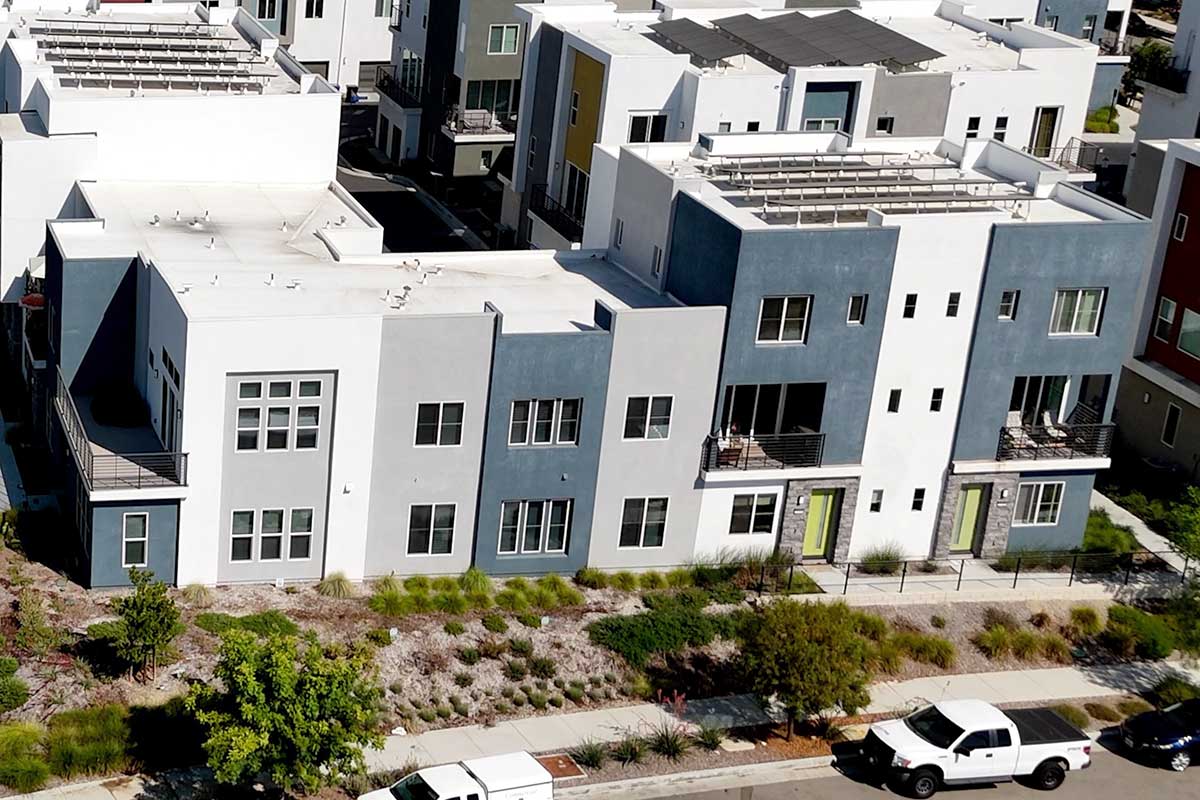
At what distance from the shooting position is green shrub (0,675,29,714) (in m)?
38.9

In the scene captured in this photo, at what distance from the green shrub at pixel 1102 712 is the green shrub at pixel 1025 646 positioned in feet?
6.88

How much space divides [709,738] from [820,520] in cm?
936

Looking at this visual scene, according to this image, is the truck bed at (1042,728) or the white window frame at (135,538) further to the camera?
the white window frame at (135,538)

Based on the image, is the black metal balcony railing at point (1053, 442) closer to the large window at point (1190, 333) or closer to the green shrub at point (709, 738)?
the large window at point (1190, 333)

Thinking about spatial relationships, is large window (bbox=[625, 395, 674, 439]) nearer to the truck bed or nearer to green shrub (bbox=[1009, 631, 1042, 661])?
green shrub (bbox=[1009, 631, 1042, 661])

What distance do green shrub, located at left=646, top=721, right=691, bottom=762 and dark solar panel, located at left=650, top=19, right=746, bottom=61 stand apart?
87.9ft

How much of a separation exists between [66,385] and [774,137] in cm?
2018

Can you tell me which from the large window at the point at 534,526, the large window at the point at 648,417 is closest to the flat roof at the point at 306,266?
the large window at the point at 648,417

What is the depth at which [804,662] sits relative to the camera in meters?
41.2

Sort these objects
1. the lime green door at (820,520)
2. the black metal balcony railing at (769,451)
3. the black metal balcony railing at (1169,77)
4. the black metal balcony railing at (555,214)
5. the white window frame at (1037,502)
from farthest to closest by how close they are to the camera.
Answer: the black metal balcony railing at (1169,77), the black metal balcony railing at (555,214), the white window frame at (1037,502), the lime green door at (820,520), the black metal balcony railing at (769,451)

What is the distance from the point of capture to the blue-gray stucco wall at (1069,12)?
78.6m

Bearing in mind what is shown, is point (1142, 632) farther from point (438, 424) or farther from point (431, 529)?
point (438, 424)

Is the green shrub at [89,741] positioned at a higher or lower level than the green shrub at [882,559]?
lower

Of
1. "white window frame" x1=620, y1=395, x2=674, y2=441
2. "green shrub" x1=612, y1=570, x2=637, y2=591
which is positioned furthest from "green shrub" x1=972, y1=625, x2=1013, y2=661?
"white window frame" x1=620, y1=395, x2=674, y2=441
